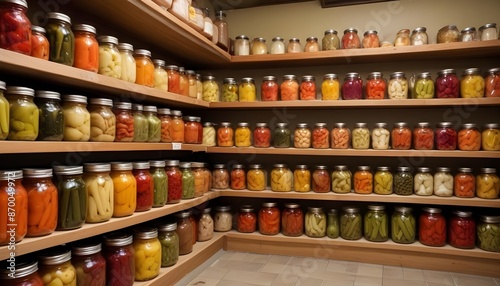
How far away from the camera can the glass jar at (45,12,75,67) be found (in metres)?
1.46

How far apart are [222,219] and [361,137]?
1300 mm

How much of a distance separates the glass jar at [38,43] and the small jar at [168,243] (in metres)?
1.17

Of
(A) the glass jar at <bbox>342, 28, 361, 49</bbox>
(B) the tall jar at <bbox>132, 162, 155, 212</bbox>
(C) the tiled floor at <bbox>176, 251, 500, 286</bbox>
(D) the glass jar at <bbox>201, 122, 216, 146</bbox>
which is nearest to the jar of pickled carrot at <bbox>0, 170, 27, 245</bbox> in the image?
(B) the tall jar at <bbox>132, 162, 155, 212</bbox>

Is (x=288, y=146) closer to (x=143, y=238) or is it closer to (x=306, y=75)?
(x=306, y=75)

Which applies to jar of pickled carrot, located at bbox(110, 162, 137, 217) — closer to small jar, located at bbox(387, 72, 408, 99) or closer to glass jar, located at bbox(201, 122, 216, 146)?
glass jar, located at bbox(201, 122, 216, 146)

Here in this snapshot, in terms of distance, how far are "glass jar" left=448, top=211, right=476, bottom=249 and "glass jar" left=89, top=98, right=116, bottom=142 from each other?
2.34m

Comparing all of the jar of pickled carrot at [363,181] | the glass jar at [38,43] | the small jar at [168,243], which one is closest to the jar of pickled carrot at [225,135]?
the small jar at [168,243]

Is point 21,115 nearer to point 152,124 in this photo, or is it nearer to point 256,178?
point 152,124

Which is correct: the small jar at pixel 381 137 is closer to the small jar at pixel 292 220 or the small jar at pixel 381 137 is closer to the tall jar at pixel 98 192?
the small jar at pixel 292 220

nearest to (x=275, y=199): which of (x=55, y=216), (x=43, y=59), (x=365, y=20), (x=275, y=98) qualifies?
(x=275, y=98)

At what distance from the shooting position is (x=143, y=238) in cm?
192

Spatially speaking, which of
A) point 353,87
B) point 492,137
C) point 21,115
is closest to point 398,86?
point 353,87

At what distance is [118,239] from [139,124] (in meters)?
0.62

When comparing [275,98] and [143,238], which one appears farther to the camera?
[275,98]
